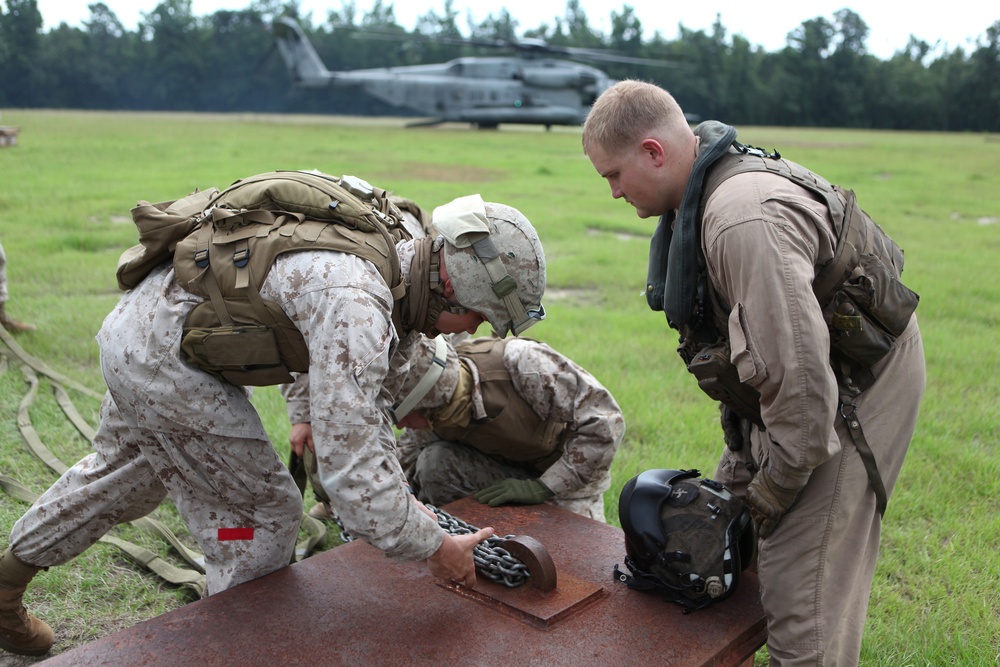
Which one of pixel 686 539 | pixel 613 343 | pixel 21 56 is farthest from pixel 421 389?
pixel 21 56

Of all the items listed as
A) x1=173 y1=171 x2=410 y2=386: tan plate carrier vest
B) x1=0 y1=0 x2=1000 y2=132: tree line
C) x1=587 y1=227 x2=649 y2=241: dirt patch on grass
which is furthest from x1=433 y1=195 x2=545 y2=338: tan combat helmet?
x1=0 y1=0 x2=1000 y2=132: tree line

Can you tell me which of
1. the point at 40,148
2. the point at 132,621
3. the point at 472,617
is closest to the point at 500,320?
the point at 472,617

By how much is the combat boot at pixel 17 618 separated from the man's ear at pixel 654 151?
2.64 meters

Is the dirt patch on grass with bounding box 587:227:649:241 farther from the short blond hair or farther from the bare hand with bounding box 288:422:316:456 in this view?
the short blond hair

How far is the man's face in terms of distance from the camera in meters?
3.04

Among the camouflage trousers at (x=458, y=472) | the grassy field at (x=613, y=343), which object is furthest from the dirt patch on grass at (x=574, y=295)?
the camouflage trousers at (x=458, y=472)

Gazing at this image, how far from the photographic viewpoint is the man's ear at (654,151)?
3.01 metres

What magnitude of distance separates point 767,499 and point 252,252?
5.95 ft

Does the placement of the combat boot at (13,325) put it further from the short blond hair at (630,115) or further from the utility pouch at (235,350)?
the short blond hair at (630,115)

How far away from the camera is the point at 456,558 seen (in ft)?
9.61

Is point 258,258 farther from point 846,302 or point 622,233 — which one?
point 622,233

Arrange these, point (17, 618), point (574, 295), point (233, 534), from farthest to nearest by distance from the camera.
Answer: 1. point (574, 295)
2. point (17, 618)
3. point (233, 534)

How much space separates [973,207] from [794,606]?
15.4 metres

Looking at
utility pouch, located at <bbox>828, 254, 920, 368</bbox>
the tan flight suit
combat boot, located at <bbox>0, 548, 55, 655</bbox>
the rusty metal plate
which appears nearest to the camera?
the tan flight suit
